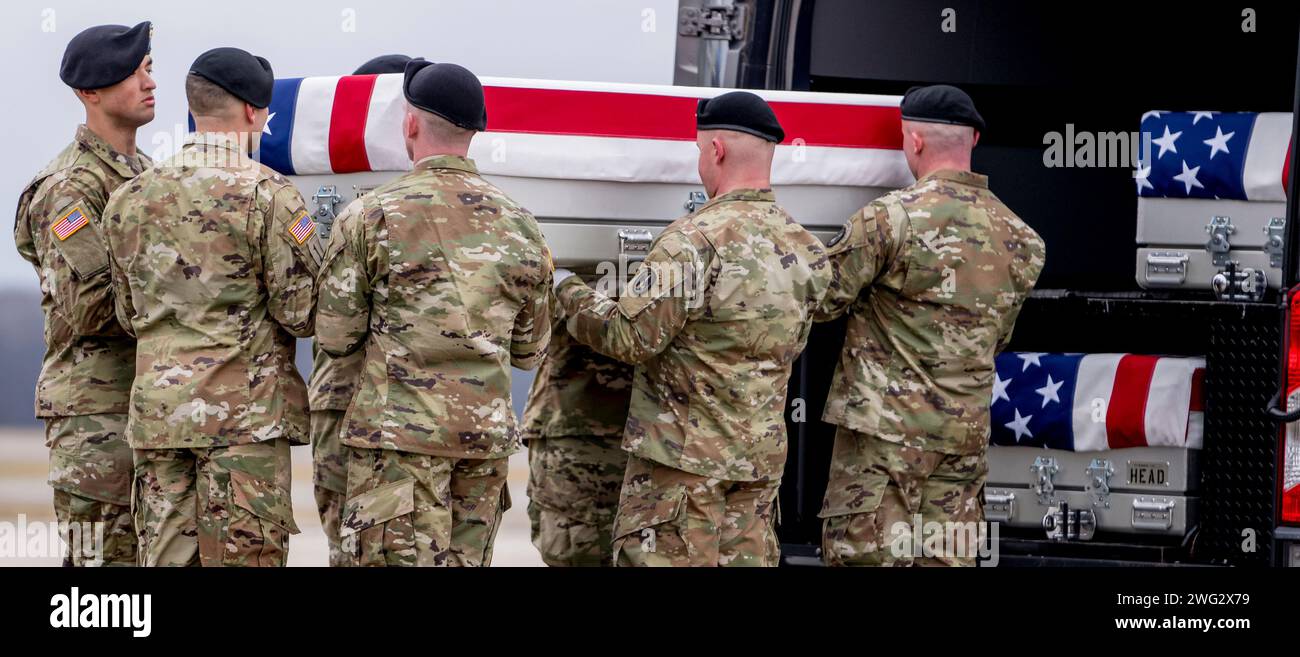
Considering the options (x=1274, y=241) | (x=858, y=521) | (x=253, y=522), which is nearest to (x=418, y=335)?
(x=253, y=522)

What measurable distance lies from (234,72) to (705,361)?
135 centimetres

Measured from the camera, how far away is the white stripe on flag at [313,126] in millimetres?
4109

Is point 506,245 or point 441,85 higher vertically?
point 441,85

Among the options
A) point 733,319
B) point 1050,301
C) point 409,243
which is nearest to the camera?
point 409,243

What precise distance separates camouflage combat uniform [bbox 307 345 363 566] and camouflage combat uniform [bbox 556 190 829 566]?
2.00ft

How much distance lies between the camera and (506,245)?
3.84 m

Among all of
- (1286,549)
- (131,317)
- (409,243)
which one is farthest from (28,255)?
(1286,549)

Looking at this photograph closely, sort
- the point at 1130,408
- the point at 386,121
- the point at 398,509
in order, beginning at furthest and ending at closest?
1. the point at 1130,408
2. the point at 386,121
3. the point at 398,509

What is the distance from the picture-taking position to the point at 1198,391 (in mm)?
4453

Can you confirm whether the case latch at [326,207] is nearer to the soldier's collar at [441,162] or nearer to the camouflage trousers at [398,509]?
the soldier's collar at [441,162]

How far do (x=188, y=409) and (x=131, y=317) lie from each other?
0.99 ft

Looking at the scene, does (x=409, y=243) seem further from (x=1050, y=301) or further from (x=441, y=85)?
(x=1050, y=301)

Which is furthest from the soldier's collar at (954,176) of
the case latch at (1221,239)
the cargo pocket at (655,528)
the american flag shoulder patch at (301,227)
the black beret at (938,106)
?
the american flag shoulder patch at (301,227)

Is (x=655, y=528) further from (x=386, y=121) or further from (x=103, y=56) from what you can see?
(x=103, y=56)
